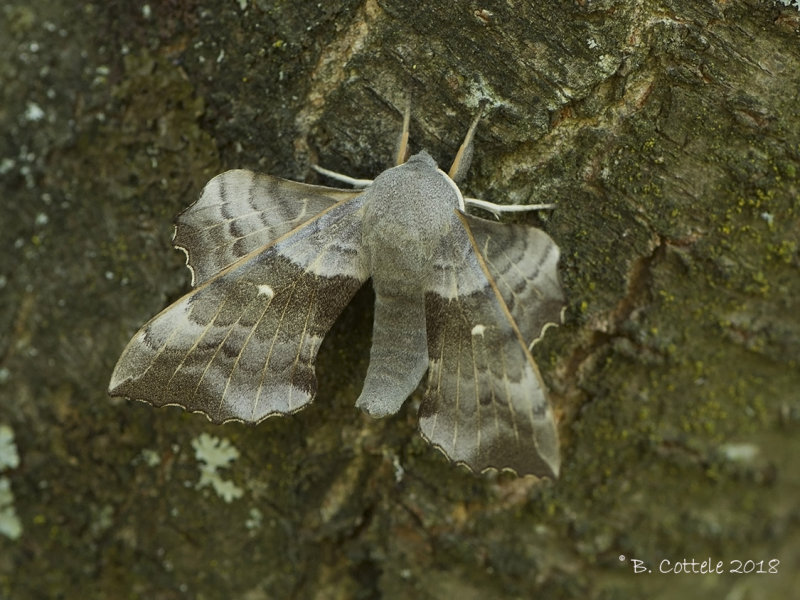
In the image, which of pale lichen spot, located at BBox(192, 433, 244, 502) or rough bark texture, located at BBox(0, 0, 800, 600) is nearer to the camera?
rough bark texture, located at BBox(0, 0, 800, 600)

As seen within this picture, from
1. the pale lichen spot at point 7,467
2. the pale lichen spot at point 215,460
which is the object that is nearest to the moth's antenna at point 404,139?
the pale lichen spot at point 215,460

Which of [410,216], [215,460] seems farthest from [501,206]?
[215,460]

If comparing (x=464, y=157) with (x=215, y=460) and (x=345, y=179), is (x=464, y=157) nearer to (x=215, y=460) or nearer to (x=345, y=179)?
(x=345, y=179)

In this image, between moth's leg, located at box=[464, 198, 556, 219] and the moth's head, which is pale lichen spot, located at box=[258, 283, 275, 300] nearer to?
the moth's head

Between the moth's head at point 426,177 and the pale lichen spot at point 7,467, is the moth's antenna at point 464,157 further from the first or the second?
the pale lichen spot at point 7,467

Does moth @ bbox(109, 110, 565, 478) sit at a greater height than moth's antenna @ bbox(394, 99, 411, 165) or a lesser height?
lesser

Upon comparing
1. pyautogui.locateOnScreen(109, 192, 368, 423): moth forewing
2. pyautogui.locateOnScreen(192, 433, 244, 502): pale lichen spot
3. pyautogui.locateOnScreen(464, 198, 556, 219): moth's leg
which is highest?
pyautogui.locateOnScreen(464, 198, 556, 219): moth's leg

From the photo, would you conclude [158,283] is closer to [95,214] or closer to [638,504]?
[95,214]

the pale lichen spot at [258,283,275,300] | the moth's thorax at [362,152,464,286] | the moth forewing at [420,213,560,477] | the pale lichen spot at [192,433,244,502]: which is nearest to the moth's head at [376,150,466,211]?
the moth's thorax at [362,152,464,286]

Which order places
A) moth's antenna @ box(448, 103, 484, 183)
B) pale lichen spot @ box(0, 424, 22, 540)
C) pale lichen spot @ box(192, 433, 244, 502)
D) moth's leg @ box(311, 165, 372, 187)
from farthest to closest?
1. pale lichen spot @ box(0, 424, 22, 540)
2. pale lichen spot @ box(192, 433, 244, 502)
3. moth's leg @ box(311, 165, 372, 187)
4. moth's antenna @ box(448, 103, 484, 183)
